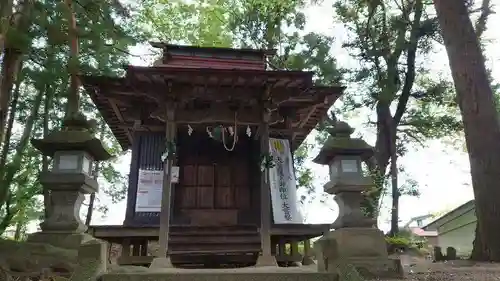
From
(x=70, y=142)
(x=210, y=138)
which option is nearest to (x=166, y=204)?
(x=70, y=142)

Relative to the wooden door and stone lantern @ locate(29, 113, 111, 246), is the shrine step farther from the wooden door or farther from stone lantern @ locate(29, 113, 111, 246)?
stone lantern @ locate(29, 113, 111, 246)

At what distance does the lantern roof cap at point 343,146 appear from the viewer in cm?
654

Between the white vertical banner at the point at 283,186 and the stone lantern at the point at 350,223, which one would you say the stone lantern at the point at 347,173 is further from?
the white vertical banner at the point at 283,186

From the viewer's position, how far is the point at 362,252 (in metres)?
5.77

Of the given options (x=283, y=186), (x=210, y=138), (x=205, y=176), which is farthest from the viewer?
(x=210, y=138)

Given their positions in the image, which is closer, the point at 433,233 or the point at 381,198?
the point at 381,198

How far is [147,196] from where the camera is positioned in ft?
31.2

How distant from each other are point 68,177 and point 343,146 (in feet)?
13.8

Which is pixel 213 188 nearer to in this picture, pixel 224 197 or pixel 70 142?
pixel 224 197

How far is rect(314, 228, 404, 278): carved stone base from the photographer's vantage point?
5176 millimetres

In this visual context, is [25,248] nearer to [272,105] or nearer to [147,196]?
[147,196]

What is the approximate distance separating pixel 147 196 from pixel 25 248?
4354 millimetres

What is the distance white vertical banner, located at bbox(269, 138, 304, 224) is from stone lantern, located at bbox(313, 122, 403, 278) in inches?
103

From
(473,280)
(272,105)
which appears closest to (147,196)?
(272,105)
